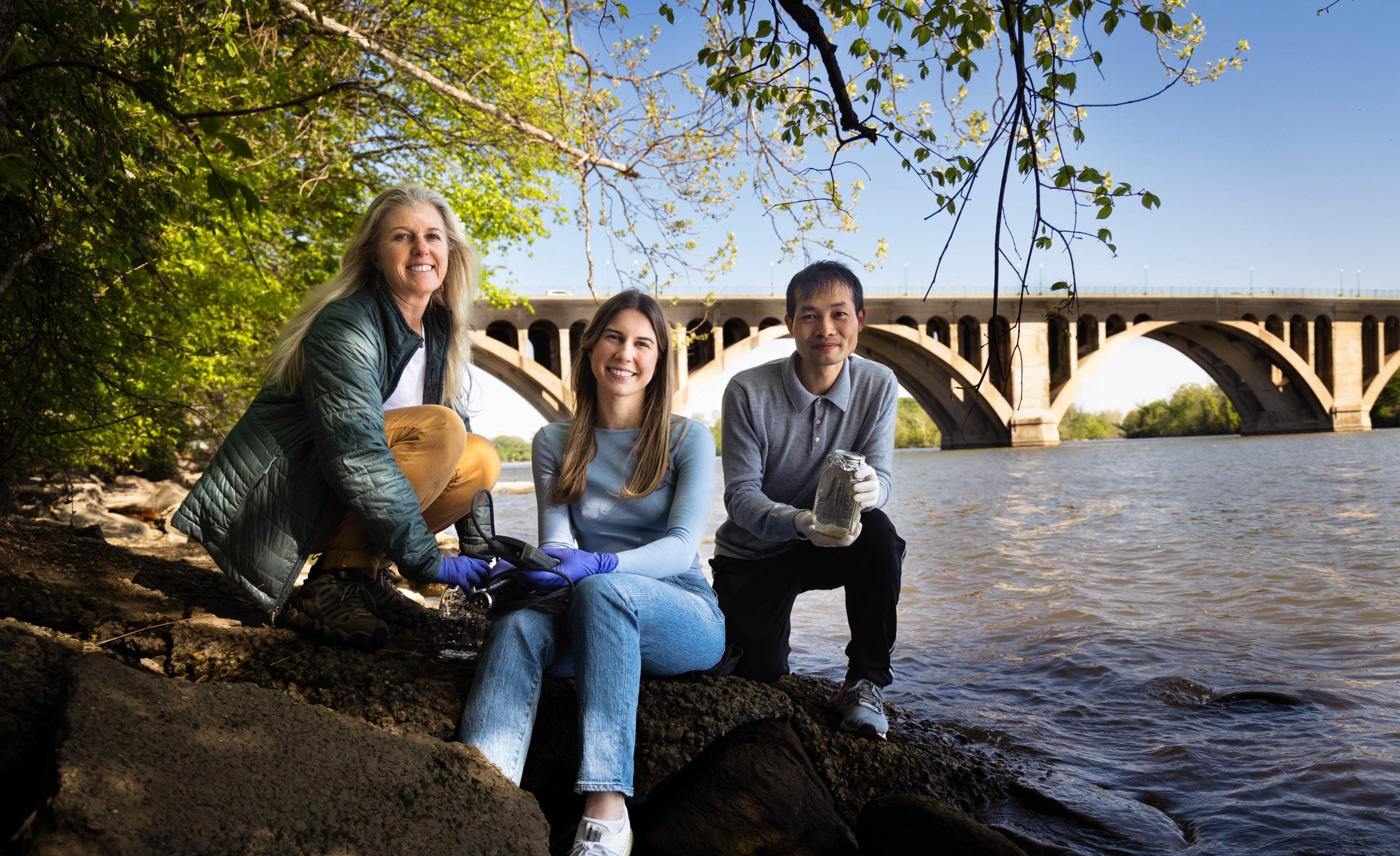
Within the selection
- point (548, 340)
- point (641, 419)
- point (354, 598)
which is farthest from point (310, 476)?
point (548, 340)

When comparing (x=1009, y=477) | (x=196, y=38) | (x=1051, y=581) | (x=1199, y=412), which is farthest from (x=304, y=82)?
(x=1199, y=412)

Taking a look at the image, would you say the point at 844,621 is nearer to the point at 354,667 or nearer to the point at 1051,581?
the point at 1051,581

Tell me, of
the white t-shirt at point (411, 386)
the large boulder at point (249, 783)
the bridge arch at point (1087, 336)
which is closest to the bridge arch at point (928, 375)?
the bridge arch at point (1087, 336)

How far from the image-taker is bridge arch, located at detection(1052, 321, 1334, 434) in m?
36.5

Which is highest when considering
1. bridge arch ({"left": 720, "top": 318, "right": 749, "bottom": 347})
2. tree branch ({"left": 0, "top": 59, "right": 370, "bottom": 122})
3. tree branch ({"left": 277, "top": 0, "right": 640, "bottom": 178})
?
bridge arch ({"left": 720, "top": 318, "right": 749, "bottom": 347})

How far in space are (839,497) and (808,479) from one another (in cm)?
47

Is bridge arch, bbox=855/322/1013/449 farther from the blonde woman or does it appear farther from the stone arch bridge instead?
the blonde woman

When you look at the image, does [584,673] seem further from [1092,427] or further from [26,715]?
[1092,427]

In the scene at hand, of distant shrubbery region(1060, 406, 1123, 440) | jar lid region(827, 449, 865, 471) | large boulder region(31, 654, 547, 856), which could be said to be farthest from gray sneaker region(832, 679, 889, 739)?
distant shrubbery region(1060, 406, 1123, 440)

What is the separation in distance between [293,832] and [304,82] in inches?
386

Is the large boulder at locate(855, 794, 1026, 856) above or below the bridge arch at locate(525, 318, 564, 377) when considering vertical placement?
below

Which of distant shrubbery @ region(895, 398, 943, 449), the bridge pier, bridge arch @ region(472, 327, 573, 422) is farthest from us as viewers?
distant shrubbery @ region(895, 398, 943, 449)

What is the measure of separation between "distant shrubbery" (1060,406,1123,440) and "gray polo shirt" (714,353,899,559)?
6785cm

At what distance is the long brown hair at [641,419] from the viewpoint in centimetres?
251
